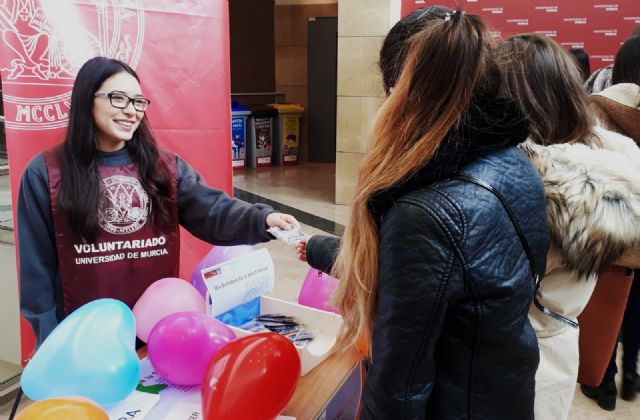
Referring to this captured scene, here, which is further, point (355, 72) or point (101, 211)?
point (355, 72)

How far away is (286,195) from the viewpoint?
6.45m

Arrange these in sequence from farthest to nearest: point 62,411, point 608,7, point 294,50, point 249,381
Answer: point 294,50 → point 608,7 → point 249,381 → point 62,411

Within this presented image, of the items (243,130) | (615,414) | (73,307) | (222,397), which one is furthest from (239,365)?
(243,130)

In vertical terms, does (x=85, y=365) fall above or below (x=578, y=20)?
below

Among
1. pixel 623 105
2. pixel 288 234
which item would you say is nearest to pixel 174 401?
pixel 288 234

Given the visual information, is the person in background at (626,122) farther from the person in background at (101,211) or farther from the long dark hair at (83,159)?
the long dark hair at (83,159)

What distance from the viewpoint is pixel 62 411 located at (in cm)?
94

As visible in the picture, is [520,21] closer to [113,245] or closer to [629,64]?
[629,64]

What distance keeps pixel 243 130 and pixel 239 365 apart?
7.24 metres

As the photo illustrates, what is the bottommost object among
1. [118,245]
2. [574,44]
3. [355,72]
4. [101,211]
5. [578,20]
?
[118,245]

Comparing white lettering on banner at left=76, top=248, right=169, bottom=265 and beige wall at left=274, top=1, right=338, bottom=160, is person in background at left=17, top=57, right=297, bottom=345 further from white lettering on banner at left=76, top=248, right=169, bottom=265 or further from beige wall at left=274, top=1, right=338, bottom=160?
beige wall at left=274, top=1, right=338, bottom=160

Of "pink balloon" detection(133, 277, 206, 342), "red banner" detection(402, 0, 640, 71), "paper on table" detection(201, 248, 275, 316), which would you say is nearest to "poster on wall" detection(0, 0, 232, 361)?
"pink balloon" detection(133, 277, 206, 342)

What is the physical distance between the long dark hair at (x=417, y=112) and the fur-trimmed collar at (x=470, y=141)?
1 centimetres

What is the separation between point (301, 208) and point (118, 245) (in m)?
4.17
